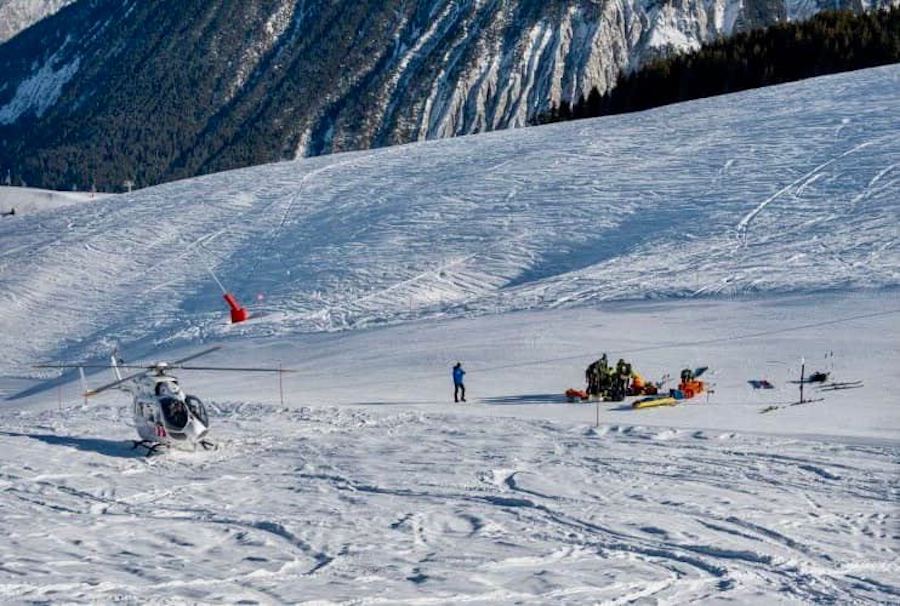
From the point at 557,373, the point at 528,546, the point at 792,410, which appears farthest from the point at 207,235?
the point at 528,546

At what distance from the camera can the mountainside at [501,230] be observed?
40.2 m

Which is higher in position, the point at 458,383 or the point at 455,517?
the point at 458,383

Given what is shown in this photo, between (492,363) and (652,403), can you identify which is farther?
(492,363)

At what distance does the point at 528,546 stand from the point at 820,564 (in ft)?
11.5

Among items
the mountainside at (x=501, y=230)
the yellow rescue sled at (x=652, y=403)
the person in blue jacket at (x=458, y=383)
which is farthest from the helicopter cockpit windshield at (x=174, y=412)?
the mountainside at (x=501, y=230)

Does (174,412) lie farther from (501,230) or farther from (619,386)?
(501,230)

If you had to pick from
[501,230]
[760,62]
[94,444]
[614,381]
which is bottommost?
[94,444]

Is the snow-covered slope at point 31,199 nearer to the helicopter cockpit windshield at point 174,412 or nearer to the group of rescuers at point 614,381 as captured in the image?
the group of rescuers at point 614,381

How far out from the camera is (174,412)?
22.9 m

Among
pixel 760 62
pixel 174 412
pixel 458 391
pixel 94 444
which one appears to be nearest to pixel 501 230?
pixel 458 391

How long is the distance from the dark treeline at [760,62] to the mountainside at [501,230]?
77.0ft

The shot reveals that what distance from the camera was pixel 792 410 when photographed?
79.7 ft

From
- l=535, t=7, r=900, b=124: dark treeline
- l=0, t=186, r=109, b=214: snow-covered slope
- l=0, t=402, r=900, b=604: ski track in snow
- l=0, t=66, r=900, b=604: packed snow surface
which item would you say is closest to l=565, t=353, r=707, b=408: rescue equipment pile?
l=0, t=66, r=900, b=604: packed snow surface

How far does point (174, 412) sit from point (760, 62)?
71667 mm
